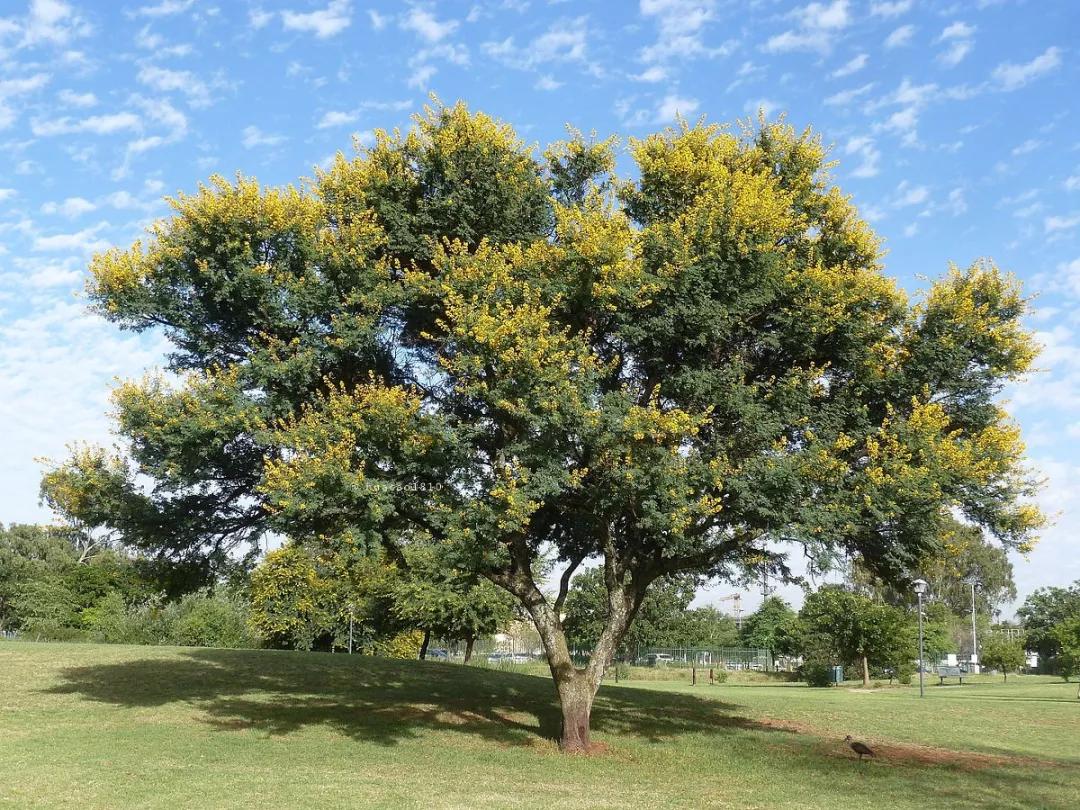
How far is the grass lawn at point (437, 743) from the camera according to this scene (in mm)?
13688

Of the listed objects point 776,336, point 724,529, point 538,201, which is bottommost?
point 724,529

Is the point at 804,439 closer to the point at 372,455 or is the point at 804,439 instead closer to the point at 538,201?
the point at 538,201

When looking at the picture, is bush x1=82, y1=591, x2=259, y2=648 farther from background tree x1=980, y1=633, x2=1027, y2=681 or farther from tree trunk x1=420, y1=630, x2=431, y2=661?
background tree x1=980, y1=633, x2=1027, y2=681

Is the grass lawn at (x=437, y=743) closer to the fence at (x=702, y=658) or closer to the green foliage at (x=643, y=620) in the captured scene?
the green foliage at (x=643, y=620)

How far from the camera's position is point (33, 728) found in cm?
1816

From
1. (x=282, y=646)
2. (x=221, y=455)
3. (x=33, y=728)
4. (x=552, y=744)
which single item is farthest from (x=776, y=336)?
(x=282, y=646)

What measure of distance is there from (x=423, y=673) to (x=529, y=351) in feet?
58.9

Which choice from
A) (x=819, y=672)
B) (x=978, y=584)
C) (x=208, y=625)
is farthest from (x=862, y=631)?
(x=978, y=584)

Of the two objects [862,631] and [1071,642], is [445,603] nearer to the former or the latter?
[862,631]

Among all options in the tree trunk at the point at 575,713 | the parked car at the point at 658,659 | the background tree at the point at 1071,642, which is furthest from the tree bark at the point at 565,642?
the parked car at the point at 658,659

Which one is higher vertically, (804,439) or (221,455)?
(804,439)

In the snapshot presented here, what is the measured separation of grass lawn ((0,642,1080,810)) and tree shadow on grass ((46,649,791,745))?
0.11 meters

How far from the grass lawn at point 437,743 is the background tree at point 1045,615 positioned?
49256mm

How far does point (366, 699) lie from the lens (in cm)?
2348
